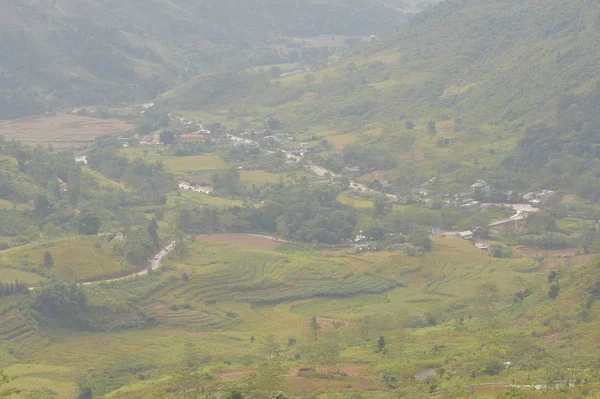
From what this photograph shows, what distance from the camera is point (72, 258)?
170 ft

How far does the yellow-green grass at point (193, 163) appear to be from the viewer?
267 ft

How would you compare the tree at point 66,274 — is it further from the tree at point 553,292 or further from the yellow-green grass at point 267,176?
the yellow-green grass at point 267,176

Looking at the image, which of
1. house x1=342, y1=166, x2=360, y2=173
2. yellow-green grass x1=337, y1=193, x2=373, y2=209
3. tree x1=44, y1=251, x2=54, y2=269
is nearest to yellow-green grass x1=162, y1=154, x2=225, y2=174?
house x1=342, y1=166, x2=360, y2=173

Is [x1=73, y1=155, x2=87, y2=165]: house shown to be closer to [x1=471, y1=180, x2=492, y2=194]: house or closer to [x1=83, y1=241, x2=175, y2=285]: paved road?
[x1=83, y1=241, x2=175, y2=285]: paved road

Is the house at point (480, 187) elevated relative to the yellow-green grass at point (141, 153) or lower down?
lower down

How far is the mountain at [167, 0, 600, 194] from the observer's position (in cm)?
7462

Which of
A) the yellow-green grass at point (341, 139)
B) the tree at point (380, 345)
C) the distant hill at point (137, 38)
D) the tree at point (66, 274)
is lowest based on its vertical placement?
the tree at point (380, 345)

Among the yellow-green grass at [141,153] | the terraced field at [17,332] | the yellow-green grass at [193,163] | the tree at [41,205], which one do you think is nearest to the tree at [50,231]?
the tree at [41,205]

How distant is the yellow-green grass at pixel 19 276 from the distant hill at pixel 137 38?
193 feet

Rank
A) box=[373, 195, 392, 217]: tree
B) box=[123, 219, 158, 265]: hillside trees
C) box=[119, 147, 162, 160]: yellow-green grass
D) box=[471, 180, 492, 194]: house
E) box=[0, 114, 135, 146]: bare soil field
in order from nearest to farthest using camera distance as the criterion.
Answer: box=[123, 219, 158, 265]: hillside trees
box=[373, 195, 392, 217]: tree
box=[471, 180, 492, 194]: house
box=[119, 147, 162, 160]: yellow-green grass
box=[0, 114, 135, 146]: bare soil field

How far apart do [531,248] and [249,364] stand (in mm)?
26477

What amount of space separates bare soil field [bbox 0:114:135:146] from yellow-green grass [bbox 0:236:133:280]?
38.7 m

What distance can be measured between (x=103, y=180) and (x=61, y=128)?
25086 mm

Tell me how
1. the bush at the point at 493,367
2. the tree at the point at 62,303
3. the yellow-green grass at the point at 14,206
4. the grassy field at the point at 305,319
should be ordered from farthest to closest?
the yellow-green grass at the point at 14,206 → the tree at the point at 62,303 → the grassy field at the point at 305,319 → the bush at the point at 493,367
